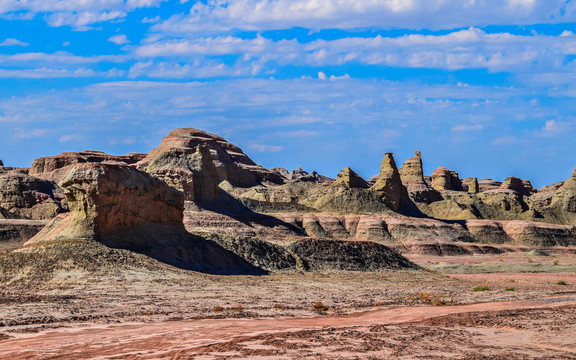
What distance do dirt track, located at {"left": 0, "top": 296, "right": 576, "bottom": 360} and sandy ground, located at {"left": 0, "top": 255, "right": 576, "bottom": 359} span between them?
0.03 metres

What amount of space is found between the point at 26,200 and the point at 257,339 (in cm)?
7486

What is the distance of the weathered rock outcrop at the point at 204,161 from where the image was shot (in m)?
77.6

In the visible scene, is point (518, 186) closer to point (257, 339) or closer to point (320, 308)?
point (320, 308)

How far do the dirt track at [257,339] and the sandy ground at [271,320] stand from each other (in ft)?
0.11

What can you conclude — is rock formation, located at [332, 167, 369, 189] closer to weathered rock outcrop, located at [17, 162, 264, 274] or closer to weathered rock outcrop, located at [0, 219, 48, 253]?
weathered rock outcrop, located at [0, 219, 48, 253]

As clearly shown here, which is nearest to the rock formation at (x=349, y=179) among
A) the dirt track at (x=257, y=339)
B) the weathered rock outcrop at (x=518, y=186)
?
the weathered rock outcrop at (x=518, y=186)

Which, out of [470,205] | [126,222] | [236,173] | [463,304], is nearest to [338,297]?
[463,304]

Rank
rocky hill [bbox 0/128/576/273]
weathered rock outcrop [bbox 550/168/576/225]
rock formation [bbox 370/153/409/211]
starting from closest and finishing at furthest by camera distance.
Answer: rocky hill [bbox 0/128/576/273]
rock formation [bbox 370/153/409/211]
weathered rock outcrop [bbox 550/168/576/225]

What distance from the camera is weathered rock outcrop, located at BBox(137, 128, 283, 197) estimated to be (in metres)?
77.6

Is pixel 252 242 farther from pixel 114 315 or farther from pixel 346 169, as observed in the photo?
pixel 346 169

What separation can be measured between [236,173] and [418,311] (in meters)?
100

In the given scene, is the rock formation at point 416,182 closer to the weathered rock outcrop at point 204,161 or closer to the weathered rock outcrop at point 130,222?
the weathered rock outcrop at point 204,161

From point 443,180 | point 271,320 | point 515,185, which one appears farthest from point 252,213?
point 515,185

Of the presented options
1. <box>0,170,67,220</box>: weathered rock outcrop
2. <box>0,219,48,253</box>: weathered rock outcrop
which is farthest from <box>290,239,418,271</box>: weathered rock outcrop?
<box>0,170,67,220</box>: weathered rock outcrop
